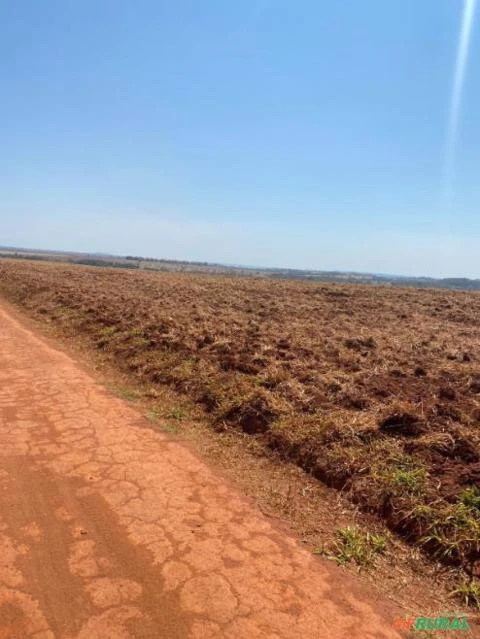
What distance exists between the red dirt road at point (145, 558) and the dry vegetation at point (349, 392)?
1.21 meters

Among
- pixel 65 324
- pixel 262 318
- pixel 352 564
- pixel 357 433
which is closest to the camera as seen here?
pixel 352 564

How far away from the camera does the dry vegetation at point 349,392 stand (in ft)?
15.3

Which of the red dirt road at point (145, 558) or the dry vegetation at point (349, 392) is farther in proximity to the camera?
the dry vegetation at point (349, 392)

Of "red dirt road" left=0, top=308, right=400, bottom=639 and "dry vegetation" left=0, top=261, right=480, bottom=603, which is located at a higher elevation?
"dry vegetation" left=0, top=261, right=480, bottom=603

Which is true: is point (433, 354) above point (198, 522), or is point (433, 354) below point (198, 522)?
above

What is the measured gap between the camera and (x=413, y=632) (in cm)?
318

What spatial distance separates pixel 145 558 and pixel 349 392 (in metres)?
4.55

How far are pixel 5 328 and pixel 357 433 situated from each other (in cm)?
1167

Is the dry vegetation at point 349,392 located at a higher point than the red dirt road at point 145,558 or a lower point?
higher

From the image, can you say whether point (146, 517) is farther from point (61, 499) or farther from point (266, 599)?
point (266, 599)

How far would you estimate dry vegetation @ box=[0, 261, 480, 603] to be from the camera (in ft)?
15.3

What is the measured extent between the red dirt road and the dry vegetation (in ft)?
3.95

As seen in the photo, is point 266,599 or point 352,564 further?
point 352,564

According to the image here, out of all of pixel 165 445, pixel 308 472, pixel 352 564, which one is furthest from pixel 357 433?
pixel 165 445
